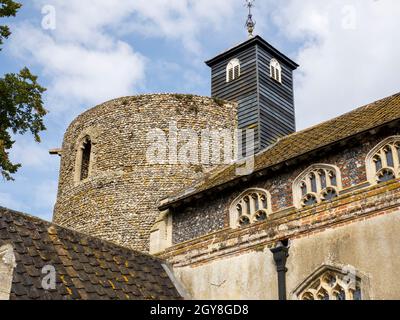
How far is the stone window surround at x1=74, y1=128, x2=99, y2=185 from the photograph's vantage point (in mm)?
22047

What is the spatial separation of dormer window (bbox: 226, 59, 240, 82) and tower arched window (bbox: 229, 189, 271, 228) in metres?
12.0

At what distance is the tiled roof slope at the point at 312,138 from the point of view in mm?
11578

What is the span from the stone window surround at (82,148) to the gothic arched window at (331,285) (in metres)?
13.5

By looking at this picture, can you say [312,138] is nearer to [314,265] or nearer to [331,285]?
[314,265]

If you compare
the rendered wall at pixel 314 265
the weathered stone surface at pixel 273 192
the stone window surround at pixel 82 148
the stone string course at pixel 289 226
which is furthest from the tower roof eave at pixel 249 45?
the rendered wall at pixel 314 265

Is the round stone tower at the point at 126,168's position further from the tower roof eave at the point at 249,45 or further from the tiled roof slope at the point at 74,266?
→ the tiled roof slope at the point at 74,266

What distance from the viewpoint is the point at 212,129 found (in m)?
21.5

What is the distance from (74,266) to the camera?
9.84 metres

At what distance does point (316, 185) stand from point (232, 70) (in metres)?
13.5

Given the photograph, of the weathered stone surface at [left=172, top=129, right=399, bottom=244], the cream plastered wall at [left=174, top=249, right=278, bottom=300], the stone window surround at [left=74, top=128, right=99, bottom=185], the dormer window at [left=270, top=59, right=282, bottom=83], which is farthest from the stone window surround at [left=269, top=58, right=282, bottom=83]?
the cream plastered wall at [left=174, top=249, right=278, bottom=300]

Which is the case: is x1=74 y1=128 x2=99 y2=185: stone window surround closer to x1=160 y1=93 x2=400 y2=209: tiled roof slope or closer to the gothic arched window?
x1=160 y1=93 x2=400 y2=209: tiled roof slope

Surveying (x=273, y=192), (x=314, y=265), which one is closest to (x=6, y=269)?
(x=314, y=265)
